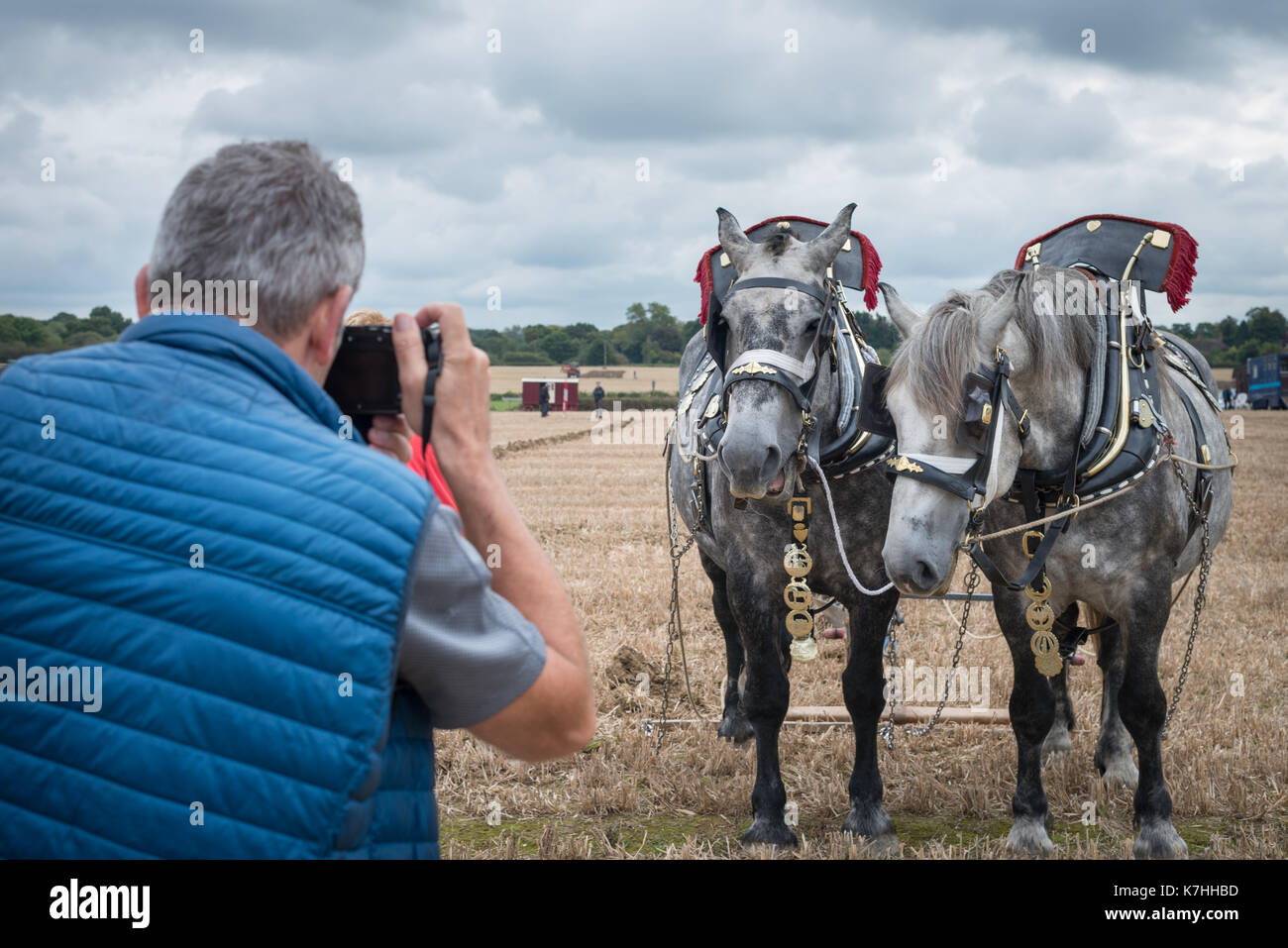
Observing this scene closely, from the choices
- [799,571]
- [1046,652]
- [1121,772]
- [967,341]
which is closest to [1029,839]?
[1046,652]

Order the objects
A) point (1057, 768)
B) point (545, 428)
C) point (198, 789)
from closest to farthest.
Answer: point (198, 789) < point (1057, 768) < point (545, 428)

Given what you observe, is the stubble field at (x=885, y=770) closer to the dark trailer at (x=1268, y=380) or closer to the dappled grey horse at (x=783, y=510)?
the dappled grey horse at (x=783, y=510)

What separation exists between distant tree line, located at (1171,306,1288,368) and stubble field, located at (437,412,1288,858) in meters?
85.7

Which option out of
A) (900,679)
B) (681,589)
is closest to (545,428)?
(681,589)

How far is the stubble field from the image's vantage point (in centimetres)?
449

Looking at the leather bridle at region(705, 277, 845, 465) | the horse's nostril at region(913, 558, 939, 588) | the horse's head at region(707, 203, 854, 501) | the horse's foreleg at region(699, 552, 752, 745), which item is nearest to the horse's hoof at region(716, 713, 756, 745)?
the horse's foreleg at region(699, 552, 752, 745)

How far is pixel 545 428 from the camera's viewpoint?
3866cm

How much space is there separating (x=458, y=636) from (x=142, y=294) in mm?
708

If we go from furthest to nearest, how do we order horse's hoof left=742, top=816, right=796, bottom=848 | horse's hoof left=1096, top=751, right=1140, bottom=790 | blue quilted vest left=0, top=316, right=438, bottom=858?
horse's hoof left=1096, top=751, right=1140, bottom=790, horse's hoof left=742, top=816, right=796, bottom=848, blue quilted vest left=0, top=316, right=438, bottom=858

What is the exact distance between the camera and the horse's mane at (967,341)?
3680 mm

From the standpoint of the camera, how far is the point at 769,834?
443 cm

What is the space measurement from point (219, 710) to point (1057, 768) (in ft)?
16.6

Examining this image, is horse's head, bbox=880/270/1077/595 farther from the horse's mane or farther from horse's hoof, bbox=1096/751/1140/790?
horse's hoof, bbox=1096/751/1140/790
